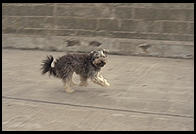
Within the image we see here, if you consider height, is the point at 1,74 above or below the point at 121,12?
below

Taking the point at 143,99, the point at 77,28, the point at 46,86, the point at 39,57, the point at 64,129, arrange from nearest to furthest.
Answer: the point at 64,129 < the point at 143,99 < the point at 46,86 < the point at 39,57 < the point at 77,28

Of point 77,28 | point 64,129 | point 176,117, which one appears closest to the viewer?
point 64,129

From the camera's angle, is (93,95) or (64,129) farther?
(93,95)

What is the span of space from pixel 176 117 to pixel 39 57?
5.54m

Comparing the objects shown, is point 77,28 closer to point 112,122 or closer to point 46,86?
point 46,86

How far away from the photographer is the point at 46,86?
7465 mm

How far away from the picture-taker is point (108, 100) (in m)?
6.51

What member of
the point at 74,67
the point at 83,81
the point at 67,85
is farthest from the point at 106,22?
the point at 67,85

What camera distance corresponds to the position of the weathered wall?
35.2ft

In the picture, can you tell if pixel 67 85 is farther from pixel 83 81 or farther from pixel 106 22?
pixel 106 22

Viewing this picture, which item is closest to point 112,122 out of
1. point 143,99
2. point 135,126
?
point 135,126

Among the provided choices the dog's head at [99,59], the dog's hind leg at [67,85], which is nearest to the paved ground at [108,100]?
Result: the dog's hind leg at [67,85]

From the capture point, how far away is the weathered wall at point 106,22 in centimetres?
1073

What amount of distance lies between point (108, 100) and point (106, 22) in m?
5.00
